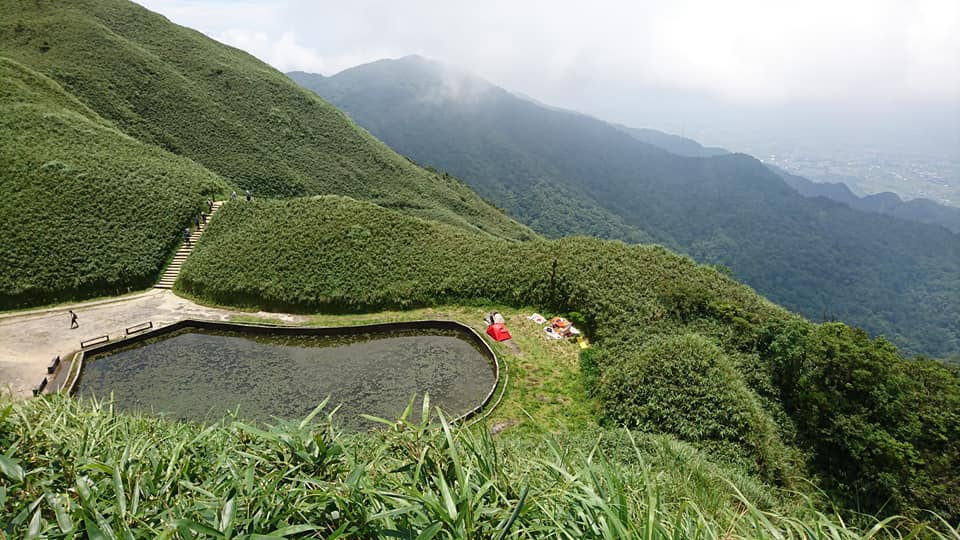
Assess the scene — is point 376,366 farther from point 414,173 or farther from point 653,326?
point 414,173

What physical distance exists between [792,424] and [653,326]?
5.89 m

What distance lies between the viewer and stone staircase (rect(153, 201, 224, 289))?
24031 millimetres

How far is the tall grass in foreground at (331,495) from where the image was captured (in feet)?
9.67

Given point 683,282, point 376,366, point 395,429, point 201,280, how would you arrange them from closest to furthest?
point 395,429 → point 376,366 → point 683,282 → point 201,280

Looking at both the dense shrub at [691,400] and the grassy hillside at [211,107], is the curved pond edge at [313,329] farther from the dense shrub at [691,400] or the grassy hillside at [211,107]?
the grassy hillside at [211,107]

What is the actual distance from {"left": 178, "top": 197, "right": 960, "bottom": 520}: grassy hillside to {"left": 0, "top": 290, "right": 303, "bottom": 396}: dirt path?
143 centimetres

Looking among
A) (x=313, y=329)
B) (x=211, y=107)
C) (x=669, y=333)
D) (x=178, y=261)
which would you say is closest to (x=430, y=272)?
(x=313, y=329)

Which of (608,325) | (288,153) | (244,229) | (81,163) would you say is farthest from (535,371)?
(288,153)

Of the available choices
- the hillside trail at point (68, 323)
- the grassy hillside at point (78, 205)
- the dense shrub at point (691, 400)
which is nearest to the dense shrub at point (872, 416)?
the dense shrub at point (691, 400)

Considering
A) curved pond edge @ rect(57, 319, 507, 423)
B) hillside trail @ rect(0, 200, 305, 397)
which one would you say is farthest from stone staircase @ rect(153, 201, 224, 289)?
curved pond edge @ rect(57, 319, 507, 423)

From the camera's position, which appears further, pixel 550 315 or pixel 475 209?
pixel 475 209

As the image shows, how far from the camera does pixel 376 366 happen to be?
17500 millimetres

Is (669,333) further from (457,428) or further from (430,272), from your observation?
(457,428)

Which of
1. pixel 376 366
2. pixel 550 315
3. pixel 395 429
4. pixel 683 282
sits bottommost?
pixel 376 366
